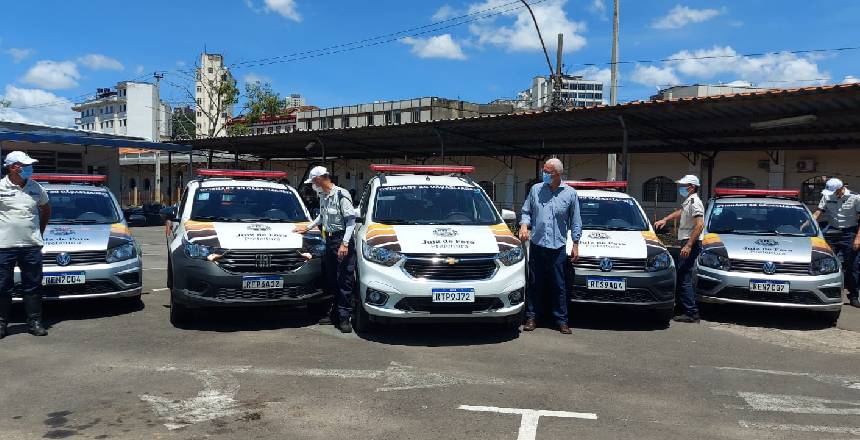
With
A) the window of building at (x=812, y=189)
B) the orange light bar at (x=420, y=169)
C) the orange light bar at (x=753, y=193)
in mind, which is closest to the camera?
the orange light bar at (x=420, y=169)

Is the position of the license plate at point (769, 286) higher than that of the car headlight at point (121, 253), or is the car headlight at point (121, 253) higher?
the car headlight at point (121, 253)

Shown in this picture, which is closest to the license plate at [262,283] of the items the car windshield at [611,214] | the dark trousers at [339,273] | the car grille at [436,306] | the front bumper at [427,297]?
the dark trousers at [339,273]

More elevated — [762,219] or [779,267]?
[762,219]

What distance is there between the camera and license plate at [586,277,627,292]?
24.8 feet

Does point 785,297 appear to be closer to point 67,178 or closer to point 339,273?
point 339,273

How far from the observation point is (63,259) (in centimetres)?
765

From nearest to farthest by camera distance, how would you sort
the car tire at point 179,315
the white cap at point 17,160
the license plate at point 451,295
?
the license plate at point 451,295, the white cap at point 17,160, the car tire at point 179,315

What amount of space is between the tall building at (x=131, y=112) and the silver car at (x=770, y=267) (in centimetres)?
4853

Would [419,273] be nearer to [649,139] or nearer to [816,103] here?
[816,103]

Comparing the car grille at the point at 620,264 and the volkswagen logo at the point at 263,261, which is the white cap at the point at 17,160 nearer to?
the volkswagen logo at the point at 263,261

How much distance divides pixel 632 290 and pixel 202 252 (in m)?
4.75

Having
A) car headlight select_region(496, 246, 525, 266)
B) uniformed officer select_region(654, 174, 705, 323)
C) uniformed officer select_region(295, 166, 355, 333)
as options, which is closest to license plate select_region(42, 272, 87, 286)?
uniformed officer select_region(295, 166, 355, 333)

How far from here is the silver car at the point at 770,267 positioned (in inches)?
316

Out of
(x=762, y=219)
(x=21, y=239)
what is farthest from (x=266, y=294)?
(x=762, y=219)
